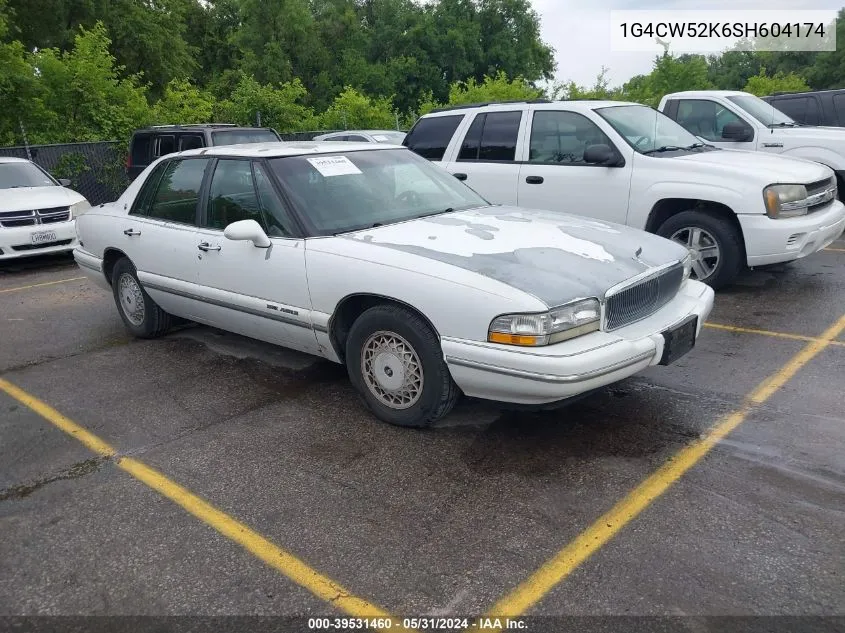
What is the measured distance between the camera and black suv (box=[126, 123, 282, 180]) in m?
11.5

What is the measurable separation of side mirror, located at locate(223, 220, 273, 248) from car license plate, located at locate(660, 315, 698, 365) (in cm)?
240

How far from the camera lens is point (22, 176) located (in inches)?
421

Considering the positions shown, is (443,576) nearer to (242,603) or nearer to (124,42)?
(242,603)

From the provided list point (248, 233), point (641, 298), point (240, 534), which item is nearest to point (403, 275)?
point (248, 233)

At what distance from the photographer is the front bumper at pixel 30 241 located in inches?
369

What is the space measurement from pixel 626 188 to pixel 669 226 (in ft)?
1.78

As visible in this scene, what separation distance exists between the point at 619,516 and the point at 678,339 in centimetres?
121

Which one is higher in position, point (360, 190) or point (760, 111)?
point (760, 111)

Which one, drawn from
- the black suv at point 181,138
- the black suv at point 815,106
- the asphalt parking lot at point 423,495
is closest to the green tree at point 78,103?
the black suv at point 181,138

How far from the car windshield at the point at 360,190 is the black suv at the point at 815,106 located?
8631 millimetres

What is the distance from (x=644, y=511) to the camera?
304 centimetres

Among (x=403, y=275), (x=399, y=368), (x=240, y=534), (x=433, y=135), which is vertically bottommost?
(x=240, y=534)

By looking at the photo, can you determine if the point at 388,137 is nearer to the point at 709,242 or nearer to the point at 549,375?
the point at 709,242

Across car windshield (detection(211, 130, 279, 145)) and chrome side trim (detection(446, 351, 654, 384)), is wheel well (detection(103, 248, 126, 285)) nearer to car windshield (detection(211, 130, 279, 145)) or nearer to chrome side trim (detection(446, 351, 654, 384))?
chrome side trim (detection(446, 351, 654, 384))
